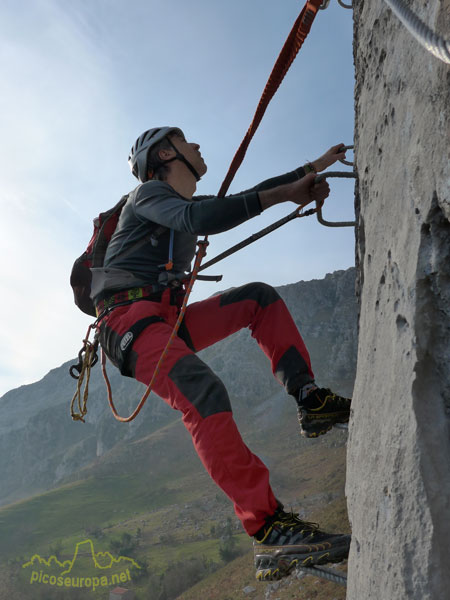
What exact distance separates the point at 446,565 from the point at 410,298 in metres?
0.80

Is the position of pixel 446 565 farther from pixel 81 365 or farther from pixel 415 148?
pixel 81 365

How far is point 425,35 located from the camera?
1.19m

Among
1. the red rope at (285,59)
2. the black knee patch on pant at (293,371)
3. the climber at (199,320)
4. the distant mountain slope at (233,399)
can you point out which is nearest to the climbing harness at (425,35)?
the red rope at (285,59)

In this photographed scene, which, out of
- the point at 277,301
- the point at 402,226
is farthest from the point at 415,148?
the point at 277,301

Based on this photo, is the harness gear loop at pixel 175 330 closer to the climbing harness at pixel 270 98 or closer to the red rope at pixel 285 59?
the climbing harness at pixel 270 98

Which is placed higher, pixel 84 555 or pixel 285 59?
pixel 285 59

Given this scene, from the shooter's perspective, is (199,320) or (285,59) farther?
(199,320)

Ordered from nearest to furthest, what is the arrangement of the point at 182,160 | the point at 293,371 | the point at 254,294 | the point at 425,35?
the point at 425,35 < the point at 293,371 < the point at 254,294 < the point at 182,160

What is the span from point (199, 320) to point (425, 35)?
2632mm

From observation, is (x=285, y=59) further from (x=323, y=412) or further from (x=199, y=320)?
(x=323, y=412)

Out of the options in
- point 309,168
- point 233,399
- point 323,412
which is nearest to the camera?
point 323,412

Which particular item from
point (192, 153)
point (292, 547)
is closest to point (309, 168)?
point (192, 153)

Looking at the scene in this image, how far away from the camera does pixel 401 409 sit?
1565 mm

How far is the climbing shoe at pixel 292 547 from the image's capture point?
2270 millimetres
